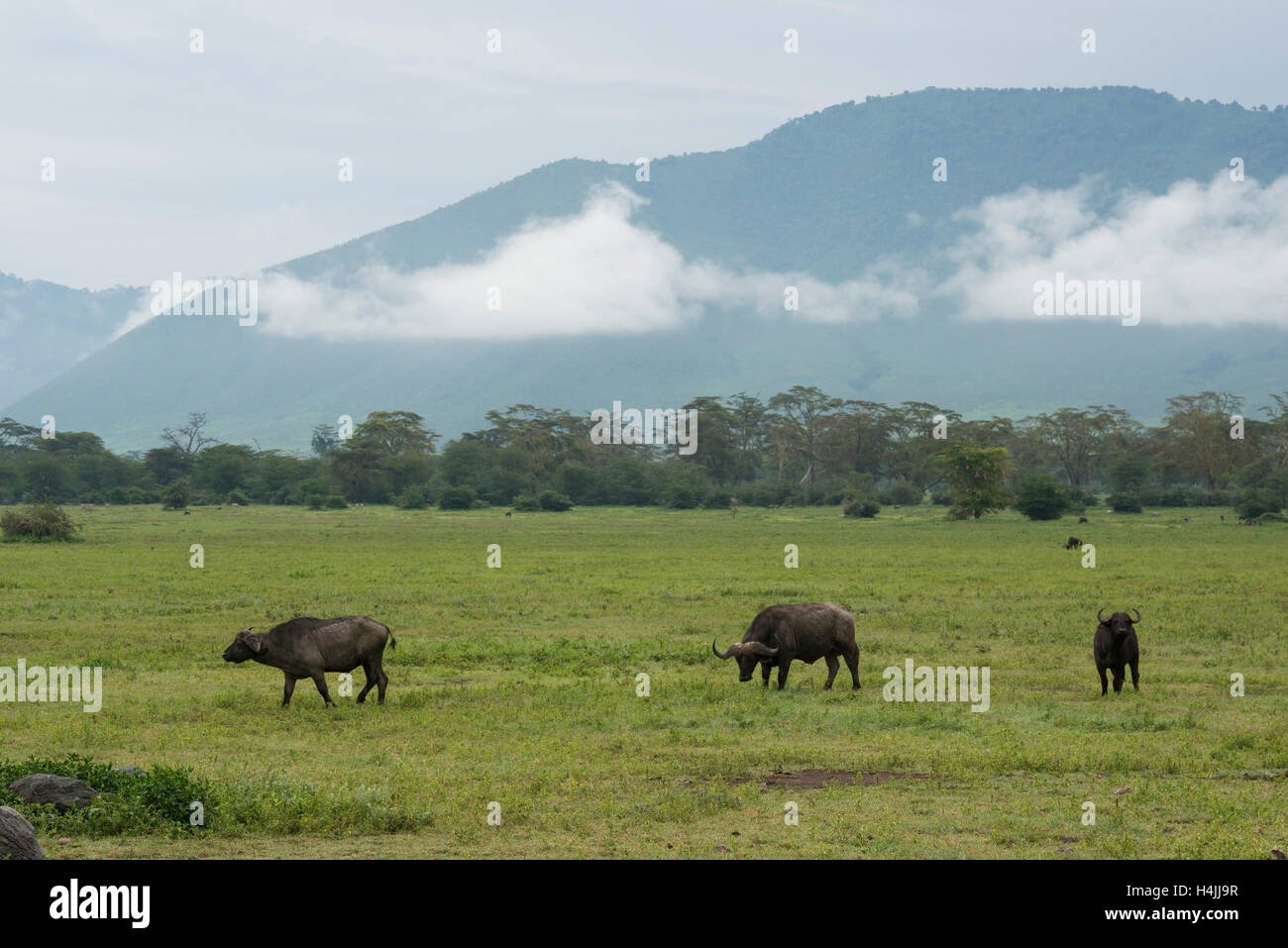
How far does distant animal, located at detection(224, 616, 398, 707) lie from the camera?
16.7 metres

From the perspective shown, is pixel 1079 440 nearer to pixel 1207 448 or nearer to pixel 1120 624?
pixel 1207 448

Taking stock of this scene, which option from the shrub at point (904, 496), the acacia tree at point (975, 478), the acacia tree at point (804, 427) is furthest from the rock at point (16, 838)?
the acacia tree at point (804, 427)

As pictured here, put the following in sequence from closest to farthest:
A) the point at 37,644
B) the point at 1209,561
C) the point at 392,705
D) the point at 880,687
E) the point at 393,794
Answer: the point at 393,794, the point at 392,705, the point at 880,687, the point at 37,644, the point at 1209,561

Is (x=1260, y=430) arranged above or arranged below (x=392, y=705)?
above

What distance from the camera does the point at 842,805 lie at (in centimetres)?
1169

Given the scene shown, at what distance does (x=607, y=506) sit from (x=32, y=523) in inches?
2217

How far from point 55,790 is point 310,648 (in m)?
5.73

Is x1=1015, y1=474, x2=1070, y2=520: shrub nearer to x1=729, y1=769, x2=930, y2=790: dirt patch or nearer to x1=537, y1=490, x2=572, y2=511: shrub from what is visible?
x1=537, y1=490, x2=572, y2=511: shrub

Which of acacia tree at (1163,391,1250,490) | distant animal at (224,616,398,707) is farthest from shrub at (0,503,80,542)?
acacia tree at (1163,391,1250,490)

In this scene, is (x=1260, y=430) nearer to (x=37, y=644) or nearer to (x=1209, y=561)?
(x=1209, y=561)

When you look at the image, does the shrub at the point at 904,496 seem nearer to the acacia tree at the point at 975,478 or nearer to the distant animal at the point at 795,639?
the acacia tree at the point at 975,478

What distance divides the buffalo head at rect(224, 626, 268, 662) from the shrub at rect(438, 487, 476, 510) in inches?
3386

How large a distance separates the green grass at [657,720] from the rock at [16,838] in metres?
0.73

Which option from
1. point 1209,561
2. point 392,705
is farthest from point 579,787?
point 1209,561
